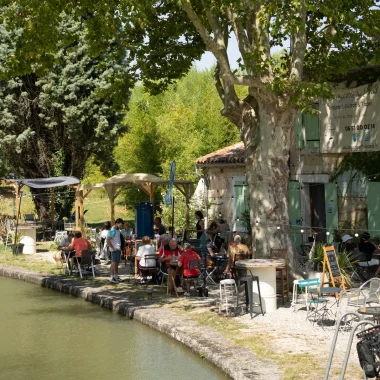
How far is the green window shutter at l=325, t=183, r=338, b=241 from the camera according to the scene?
70.9ft

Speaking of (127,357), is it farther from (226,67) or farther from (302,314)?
(226,67)

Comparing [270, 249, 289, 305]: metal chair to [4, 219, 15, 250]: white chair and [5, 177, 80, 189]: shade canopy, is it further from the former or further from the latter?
[4, 219, 15, 250]: white chair

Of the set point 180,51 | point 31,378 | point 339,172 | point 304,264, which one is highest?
point 180,51

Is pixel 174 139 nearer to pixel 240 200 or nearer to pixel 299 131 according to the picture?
pixel 240 200

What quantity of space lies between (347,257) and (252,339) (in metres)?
5.63

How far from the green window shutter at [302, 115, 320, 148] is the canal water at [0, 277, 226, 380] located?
28.8 feet

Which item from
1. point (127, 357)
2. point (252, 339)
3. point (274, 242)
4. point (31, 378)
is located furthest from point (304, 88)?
point (31, 378)

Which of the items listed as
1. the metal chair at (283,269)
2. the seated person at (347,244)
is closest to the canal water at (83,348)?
the metal chair at (283,269)

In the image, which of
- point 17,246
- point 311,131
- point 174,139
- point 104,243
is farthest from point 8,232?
point 174,139

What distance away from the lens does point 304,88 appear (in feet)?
48.8

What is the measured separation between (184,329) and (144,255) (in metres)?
5.40

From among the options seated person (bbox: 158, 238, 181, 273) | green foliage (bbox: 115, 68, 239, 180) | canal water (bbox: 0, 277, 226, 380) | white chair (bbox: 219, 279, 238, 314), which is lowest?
canal water (bbox: 0, 277, 226, 380)

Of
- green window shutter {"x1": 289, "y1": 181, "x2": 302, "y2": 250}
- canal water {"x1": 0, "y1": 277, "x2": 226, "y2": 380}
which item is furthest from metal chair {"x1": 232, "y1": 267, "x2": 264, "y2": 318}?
green window shutter {"x1": 289, "y1": 181, "x2": 302, "y2": 250}

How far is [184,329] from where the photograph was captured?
504 inches
